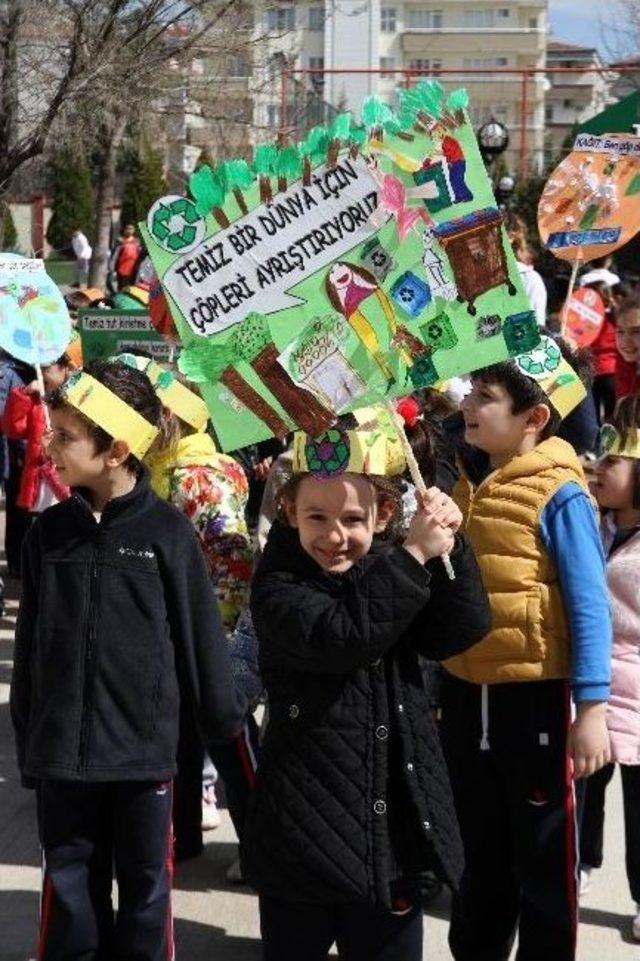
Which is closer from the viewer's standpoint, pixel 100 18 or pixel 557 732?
pixel 557 732

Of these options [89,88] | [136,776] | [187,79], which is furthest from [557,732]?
[187,79]

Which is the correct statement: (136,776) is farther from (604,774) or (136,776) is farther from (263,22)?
(263,22)

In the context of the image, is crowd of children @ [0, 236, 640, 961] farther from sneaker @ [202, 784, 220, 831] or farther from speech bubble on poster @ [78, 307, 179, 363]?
speech bubble on poster @ [78, 307, 179, 363]

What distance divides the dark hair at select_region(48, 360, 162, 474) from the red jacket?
3.77 meters

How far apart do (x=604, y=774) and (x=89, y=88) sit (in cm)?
575

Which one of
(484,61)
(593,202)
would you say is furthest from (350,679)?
(484,61)

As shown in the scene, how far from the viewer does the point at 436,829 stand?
3.29 m

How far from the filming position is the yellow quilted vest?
3.93 meters

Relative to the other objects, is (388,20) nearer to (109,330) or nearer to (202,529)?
(109,330)

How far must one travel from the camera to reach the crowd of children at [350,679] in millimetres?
3266

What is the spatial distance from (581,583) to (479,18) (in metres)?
106

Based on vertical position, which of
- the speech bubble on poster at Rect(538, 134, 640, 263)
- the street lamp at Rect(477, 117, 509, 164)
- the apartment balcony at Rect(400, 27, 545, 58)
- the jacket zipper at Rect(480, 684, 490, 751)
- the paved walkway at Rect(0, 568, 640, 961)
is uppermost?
the apartment balcony at Rect(400, 27, 545, 58)

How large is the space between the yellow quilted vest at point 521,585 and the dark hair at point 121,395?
94cm

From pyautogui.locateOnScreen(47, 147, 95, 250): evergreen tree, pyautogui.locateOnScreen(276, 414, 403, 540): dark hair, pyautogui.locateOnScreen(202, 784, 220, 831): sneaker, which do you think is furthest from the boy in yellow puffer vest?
pyautogui.locateOnScreen(47, 147, 95, 250): evergreen tree
